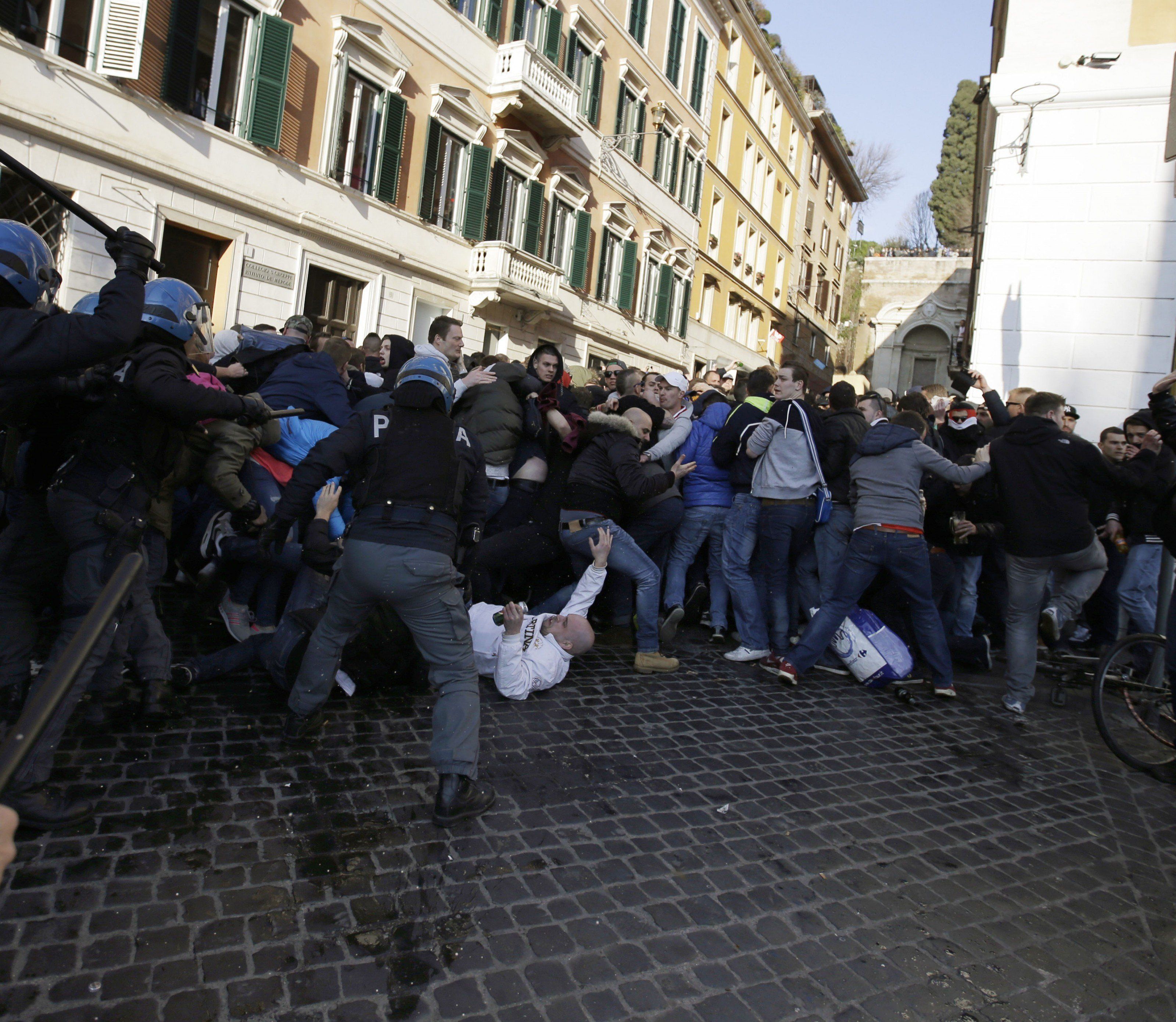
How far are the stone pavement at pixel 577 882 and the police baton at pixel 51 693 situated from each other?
1.24 meters

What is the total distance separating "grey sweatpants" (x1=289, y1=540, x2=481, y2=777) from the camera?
3219 mm

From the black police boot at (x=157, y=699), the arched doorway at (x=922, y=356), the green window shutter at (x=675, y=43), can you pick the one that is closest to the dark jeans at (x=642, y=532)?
the black police boot at (x=157, y=699)

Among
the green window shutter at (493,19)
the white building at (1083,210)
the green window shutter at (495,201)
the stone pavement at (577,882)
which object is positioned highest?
the green window shutter at (493,19)

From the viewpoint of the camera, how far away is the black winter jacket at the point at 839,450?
19.6ft

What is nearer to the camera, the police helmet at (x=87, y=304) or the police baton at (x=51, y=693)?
the police baton at (x=51, y=693)

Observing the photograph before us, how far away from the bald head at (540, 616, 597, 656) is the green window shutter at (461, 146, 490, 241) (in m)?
14.1

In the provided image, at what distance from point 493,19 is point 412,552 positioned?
17.5m

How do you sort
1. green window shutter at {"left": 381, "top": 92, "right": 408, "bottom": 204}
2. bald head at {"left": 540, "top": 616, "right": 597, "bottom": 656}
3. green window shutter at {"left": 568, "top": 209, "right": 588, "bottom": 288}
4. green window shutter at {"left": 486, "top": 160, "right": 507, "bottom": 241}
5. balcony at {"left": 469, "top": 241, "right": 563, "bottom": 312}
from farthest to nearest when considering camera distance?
green window shutter at {"left": 568, "top": 209, "right": 588, "bottom": 288} < green window shutter at {"left": 486, "top": 160, "right": 507, "bottom": 241} < balcony at {"left": 469, "top": 241, "right": 563, "bottom": 312} < green window shutter at {"left": 381, "top": 92, "right": 408, "bottom": 204} < bald head at {"left": 540, "top": 616, "right": 597, "bottom": 656}

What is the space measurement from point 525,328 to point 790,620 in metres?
14.7

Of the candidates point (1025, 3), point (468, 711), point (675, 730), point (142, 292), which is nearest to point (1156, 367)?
point (1025, 3)

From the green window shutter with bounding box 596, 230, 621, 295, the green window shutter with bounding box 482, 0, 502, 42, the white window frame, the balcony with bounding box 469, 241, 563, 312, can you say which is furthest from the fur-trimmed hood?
the green window shutter with bounding box 596, 230, 621, 295

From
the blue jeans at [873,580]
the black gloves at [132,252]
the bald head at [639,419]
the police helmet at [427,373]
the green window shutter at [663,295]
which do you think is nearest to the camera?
the black gloves at [132,252]

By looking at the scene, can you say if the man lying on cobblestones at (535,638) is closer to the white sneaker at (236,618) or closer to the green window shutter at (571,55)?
the white sneaker at (236,618)

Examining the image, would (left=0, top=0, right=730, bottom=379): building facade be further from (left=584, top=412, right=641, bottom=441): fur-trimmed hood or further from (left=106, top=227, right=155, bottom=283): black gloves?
(left=106, top=227, right=155, bottom=283): black gloves
